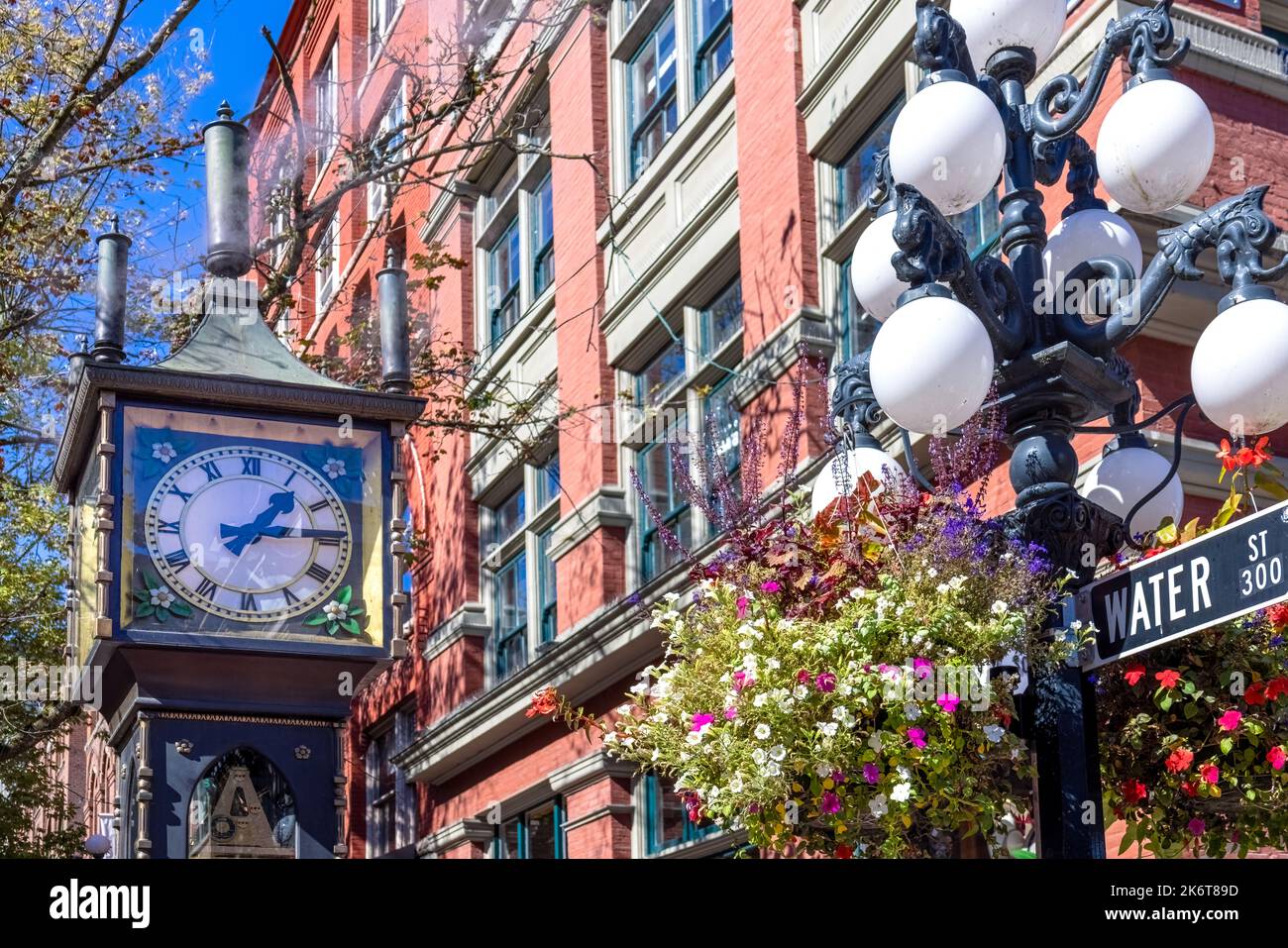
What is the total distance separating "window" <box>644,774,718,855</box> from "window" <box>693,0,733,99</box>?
284 inches

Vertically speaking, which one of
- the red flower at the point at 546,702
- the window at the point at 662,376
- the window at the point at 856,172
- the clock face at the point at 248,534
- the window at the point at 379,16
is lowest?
the red flower at the point at 546,702

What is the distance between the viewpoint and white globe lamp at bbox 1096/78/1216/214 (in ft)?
18.7

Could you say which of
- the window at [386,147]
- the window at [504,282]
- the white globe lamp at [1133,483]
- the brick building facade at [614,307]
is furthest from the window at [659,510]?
the white globe lamp at [1133,483]

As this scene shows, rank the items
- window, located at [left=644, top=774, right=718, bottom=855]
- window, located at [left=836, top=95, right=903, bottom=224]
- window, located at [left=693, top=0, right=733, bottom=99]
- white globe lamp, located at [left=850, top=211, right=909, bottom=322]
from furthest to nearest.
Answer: window, located at [left=693, top=0, right=733, bottom=99] < window, located at [left=644, top=774, right=718, bottom=855] < window, located at [left=836, top=95, right=903, bottom=224] < white globe lamp, located at [left=850, top=211, right=909, bottom=322]

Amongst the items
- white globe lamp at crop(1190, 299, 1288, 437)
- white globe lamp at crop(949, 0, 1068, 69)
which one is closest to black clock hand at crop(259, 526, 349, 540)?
white globe lamp at crop(1190, 299, 1288, 437)

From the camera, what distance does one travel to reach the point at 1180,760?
205 inches

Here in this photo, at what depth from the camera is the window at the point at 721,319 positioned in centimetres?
1748

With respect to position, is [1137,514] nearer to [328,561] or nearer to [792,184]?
[328,561]

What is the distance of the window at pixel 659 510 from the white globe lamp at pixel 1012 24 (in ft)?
39.4

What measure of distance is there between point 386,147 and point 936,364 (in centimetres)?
1594

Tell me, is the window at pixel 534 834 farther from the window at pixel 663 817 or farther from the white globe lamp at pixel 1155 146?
the white globe lamp at pixel 1155 146

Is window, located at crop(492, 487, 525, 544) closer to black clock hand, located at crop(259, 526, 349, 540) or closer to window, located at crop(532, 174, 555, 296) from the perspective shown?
window, located at crop(532, 174, 555, 296)

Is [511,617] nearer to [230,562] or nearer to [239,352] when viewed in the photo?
[239,352]
